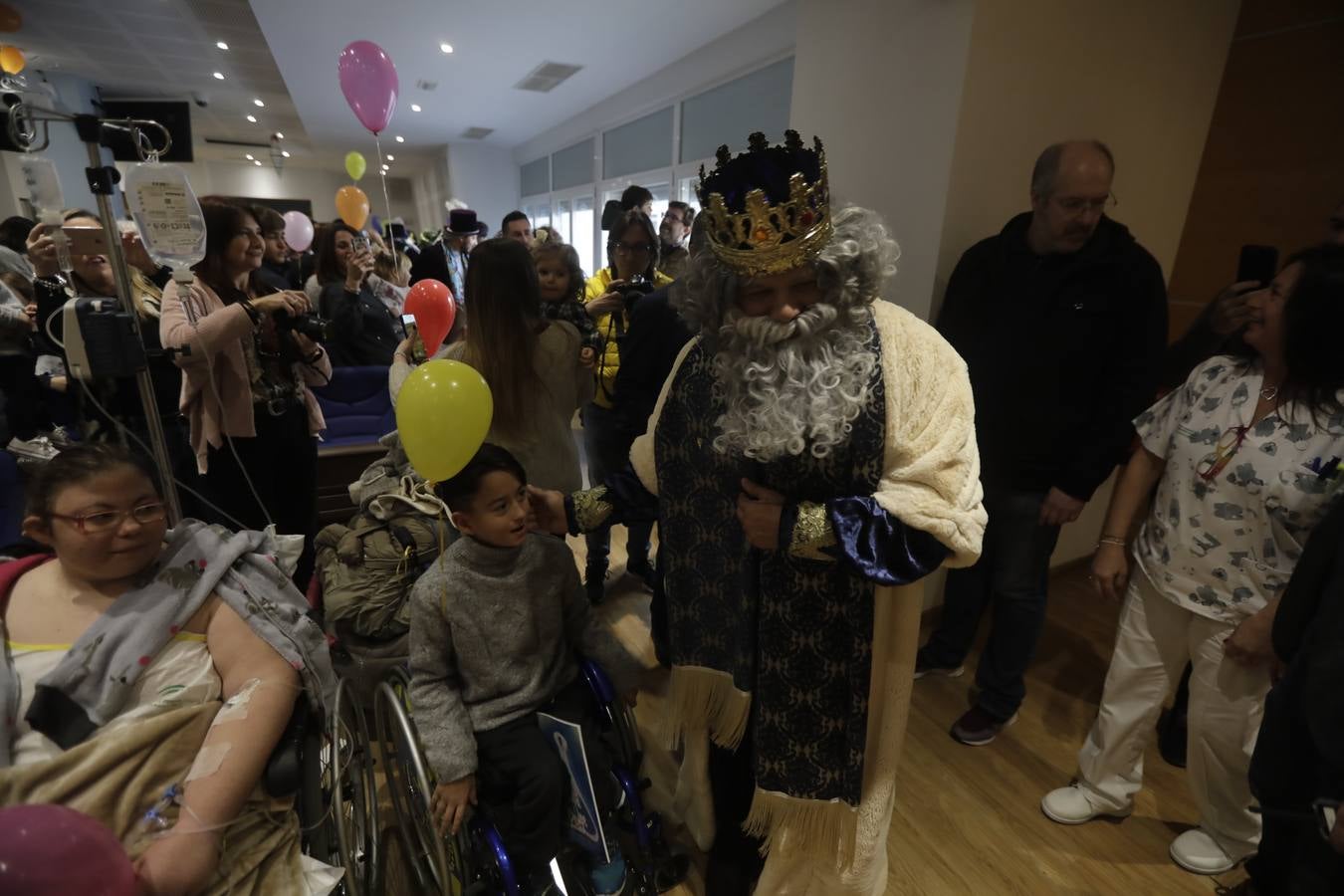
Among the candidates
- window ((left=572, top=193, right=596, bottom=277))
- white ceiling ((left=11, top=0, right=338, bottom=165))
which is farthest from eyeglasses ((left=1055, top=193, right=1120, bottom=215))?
window ((left=572, top=193, right=596, bottom=277))

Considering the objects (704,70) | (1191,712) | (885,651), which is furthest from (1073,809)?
(704,70)

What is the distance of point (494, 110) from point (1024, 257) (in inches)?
301

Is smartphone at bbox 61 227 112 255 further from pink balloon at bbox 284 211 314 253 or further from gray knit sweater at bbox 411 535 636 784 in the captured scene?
pink balloon at bbox 284 211 314 253

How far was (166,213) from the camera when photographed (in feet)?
4.65

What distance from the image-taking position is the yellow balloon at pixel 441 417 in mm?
1168

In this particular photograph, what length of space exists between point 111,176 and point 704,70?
4.83m

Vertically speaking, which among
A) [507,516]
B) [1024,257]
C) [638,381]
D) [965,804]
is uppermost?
[1024,257]

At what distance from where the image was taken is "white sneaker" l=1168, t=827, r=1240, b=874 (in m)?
1.61

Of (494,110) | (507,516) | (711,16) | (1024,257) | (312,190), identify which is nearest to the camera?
(507,516)

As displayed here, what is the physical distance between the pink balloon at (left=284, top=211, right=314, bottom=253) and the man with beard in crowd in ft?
21.0

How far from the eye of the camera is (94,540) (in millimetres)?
986

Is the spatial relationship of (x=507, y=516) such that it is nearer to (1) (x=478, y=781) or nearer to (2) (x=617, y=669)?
(2) (x=617, y=669)

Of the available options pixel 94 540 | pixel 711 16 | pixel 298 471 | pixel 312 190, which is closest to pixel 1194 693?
pixel 94 540

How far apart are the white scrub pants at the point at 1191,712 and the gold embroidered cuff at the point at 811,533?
1.14 metres
